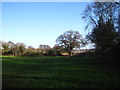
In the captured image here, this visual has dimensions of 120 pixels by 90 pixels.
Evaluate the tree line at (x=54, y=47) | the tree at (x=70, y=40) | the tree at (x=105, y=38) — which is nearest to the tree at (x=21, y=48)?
the tree line at (x=54, y=47)

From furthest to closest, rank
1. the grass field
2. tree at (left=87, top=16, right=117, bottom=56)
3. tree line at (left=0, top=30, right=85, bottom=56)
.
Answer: tree line at (left=0, top=30, right=85, bottom=56) → tree at (left=87, top=16, right=117, bottom=56) → the grass field

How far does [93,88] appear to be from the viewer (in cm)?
457

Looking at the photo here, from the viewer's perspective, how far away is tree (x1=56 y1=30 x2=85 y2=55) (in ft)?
169

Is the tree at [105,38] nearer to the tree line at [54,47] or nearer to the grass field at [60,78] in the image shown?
the grass field at [60,78]

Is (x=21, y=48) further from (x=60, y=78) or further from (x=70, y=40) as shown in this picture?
(x=60, y=78)

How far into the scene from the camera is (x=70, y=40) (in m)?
52.9

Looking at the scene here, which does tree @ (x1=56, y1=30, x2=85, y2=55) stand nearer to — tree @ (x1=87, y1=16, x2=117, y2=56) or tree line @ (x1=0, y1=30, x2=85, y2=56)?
tree line @ (x1=0, y1=30, x2=85, y2=56)

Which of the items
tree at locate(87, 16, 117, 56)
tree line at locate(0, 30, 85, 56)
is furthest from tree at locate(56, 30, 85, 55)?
tree at locate(87, 16, 117, 56)

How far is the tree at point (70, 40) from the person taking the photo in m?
51.6

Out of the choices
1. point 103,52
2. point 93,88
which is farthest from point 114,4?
point 93,88

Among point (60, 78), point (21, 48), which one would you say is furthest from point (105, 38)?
point (21, 48)

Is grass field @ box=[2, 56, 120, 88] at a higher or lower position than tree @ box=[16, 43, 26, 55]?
lower

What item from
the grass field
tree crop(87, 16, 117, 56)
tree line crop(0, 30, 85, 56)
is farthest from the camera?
tree line crop(0, 30, 85, 56)

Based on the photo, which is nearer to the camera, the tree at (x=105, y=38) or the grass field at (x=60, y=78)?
the grass field at (x=60, y=78)
